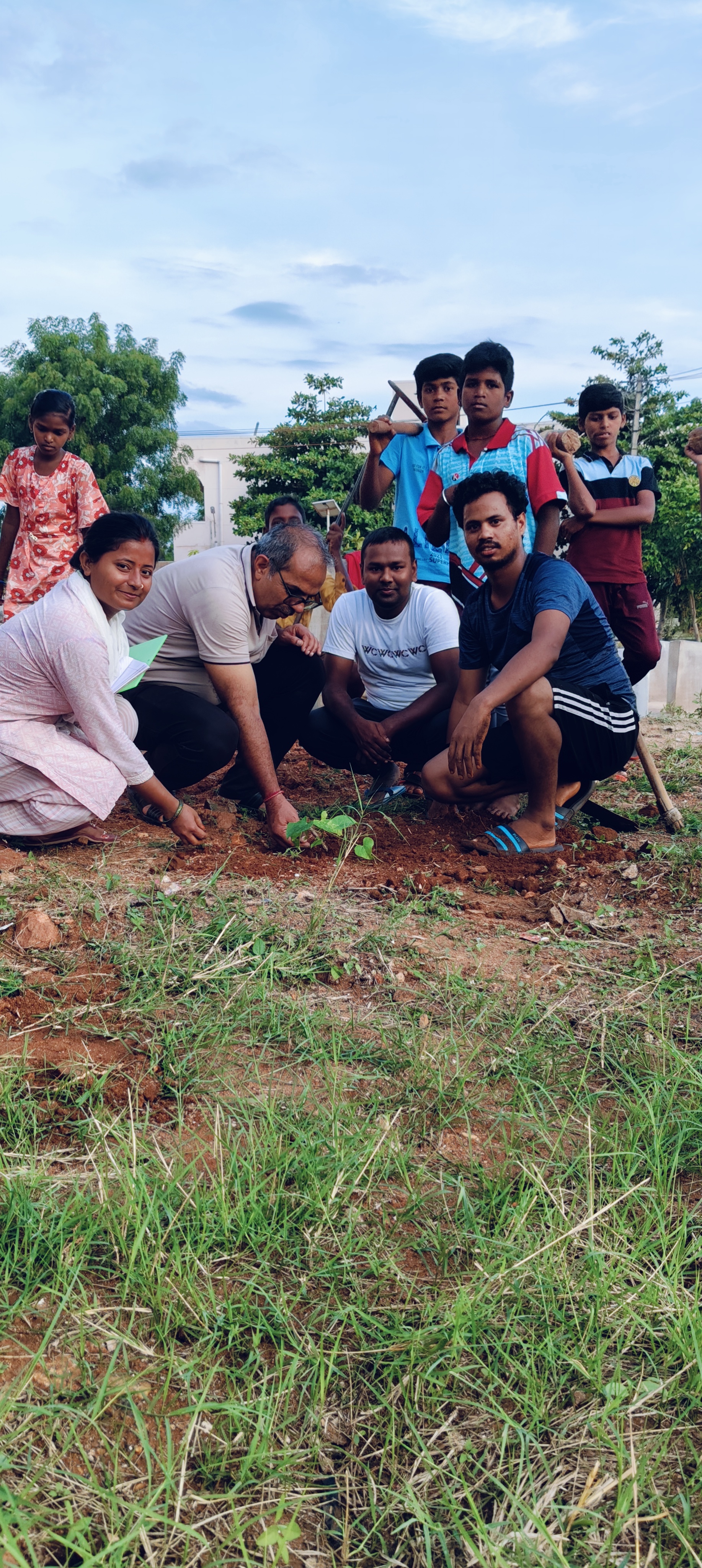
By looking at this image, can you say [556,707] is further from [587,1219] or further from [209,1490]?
[209,1490]

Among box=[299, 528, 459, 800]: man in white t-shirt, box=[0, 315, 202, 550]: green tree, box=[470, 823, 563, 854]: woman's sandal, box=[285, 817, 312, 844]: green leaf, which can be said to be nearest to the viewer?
box=[285, 817, 312, 844]: green leaf

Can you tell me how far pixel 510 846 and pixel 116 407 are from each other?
2829 centimetres

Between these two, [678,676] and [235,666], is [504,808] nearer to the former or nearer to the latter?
[235,666]

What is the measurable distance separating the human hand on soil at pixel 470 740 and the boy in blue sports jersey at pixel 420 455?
1041mm

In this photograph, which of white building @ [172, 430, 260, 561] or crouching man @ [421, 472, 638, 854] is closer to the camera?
crouching man @ [421, 472, 638, 854]

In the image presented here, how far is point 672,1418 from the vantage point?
50.8 inches

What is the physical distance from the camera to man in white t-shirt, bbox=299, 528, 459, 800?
165 inches

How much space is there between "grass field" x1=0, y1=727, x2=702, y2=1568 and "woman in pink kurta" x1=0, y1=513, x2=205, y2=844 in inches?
41.7

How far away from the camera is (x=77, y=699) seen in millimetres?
3207

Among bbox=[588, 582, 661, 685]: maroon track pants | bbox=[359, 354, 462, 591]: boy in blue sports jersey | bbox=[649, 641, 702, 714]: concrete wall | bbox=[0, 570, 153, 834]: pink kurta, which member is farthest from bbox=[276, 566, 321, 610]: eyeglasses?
bbox=[649, 641, 702, 714]: concrete wall

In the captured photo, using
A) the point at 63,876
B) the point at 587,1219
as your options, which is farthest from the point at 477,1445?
the point at 63,876

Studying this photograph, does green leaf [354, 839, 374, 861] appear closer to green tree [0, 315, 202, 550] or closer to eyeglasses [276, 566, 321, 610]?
eyeglasses [276, 566, 321, 610]

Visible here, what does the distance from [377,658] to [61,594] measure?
1.55 meters

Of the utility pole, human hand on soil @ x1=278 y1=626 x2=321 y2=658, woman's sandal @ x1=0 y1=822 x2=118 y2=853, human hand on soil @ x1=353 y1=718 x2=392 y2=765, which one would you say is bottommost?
woman's sandal @ x1=0 y1=822 x2=118 y2=853
